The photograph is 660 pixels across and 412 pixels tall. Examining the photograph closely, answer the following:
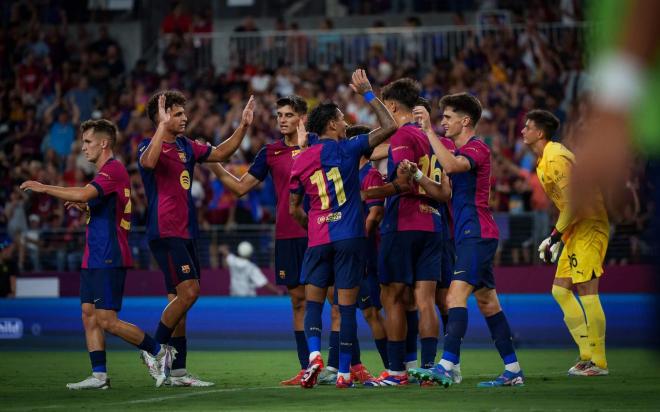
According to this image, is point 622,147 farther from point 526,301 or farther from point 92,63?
point 92,63

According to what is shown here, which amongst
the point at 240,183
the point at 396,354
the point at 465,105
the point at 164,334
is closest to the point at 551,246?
the point at 465,105

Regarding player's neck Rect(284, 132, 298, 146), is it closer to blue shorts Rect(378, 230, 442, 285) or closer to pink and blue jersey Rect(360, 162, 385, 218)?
pink and blue jersey Rect(360, 162, 385, 218)

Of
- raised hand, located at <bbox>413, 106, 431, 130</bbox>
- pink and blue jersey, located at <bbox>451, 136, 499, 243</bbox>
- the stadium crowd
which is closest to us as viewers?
raised hand, located at <bbox>413, 106, 431, 130</bbox>

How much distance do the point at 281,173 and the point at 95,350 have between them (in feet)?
8.35

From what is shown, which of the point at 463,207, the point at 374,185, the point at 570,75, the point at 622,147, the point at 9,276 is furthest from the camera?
the point at 570,75

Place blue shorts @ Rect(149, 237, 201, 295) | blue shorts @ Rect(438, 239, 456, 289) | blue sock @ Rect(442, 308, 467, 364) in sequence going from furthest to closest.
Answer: blue shorts @ Rect(438, 239, 456, 289) → blue shorts @ Rect(149, 237, 201, 295) → blue sock @ Rect(442, 308, 467, 364)

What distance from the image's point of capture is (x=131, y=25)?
92.1ft

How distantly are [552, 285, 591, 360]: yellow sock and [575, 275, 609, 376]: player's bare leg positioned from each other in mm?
71

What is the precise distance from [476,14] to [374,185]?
17.5 metres

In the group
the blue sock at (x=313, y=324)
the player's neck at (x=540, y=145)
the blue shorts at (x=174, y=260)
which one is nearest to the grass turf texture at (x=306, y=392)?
the blue sock at (x=313, y=324)

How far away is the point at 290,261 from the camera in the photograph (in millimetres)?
10492

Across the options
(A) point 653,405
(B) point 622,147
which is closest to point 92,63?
(A) point 653,405

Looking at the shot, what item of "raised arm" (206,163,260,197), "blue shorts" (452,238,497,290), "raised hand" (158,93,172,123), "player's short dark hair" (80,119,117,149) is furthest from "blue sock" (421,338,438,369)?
"player's short dark hair" (80,119,117,149)

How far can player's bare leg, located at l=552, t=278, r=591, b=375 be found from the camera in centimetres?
1081
